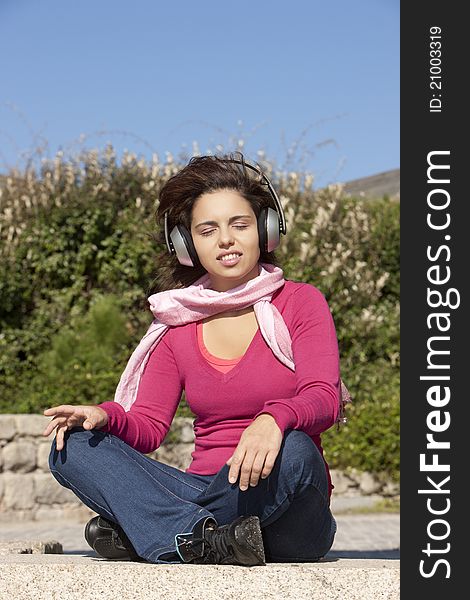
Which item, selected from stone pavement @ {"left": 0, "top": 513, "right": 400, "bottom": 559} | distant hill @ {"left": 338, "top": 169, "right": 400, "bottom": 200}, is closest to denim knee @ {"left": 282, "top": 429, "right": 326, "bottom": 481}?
stone pavement @ {"left": 0, "top": 513, "right": 400, "bottom": 559}

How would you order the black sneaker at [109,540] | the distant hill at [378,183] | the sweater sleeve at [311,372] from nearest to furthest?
1. the sweater sleeve at [311,372]
2. the black sneaker at [109,540]
3. the distant hill at [378,183]

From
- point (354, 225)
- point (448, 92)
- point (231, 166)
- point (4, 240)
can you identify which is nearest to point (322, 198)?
point (354, 225)

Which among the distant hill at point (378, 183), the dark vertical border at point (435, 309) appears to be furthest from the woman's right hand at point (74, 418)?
the distant hill at point (378, 183)

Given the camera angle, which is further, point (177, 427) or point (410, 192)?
point (177, 427)

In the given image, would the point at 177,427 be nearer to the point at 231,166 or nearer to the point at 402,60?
the point at 231,166

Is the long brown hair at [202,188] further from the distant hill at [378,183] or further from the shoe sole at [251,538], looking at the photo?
the distant hill at [378,183]

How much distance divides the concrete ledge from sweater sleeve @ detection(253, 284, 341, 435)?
41 cm

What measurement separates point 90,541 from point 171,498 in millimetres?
399

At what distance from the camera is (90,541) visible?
10.9 feet

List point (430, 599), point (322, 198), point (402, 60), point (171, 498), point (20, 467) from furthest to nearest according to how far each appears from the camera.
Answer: point (322, 198) → point (20, 467) → point (171, 498) → point (402, 60) → point (430, 599)

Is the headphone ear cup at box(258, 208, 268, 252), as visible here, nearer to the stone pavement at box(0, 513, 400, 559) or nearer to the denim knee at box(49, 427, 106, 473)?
the denim knee at box(49, 427, 106, 473)

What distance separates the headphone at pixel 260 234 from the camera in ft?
11.3

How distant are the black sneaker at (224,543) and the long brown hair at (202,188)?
1.01 m

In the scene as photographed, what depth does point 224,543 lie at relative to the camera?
2.87m
